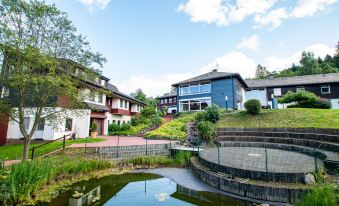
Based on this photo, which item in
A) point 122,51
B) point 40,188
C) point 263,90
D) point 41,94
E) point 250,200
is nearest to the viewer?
point 250,200

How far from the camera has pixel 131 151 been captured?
38.8 ft

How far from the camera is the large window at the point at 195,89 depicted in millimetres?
27447

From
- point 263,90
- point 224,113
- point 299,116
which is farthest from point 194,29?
point 263,90

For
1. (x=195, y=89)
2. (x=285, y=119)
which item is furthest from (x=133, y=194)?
(x=195, y=89)

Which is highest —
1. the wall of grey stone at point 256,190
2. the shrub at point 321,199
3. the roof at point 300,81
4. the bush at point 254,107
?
the roof at point 300,81

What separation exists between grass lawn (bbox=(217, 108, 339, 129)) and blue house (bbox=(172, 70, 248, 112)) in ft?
21.6

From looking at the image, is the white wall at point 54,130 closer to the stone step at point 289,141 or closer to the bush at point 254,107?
the stone step at point 289,141

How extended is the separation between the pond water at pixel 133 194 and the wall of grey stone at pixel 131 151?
3217mm

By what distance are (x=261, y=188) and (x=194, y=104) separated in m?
23.0

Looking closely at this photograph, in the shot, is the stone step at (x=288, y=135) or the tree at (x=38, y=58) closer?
the tree at (x=38, y=58)

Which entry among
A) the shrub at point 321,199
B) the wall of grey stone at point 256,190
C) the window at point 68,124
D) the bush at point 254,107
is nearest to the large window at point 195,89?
the bush at point 254,107

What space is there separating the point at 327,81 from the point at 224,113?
2070 centimetres

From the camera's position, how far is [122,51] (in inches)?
690

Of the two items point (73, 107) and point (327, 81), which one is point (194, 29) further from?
point (327, 81)
